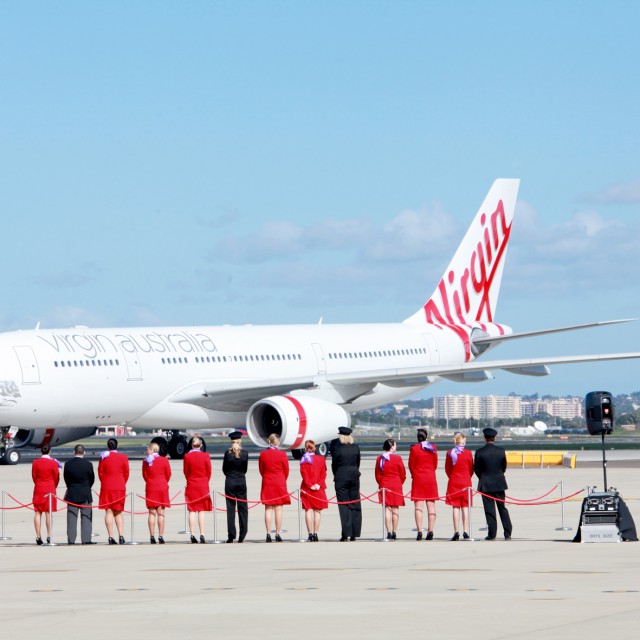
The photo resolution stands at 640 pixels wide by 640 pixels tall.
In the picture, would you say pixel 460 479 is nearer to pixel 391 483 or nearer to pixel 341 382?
pixel 391 483

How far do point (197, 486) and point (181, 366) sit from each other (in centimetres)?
2238

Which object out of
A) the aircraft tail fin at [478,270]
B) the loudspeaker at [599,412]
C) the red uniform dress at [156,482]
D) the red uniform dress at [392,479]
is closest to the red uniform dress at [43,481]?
the red uniform dress at [156,482]

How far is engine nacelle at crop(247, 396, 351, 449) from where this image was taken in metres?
40.2

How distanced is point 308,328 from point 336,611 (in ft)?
119

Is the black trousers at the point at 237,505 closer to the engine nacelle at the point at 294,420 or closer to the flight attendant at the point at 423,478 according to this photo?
the flight attendant at the point at 423,478

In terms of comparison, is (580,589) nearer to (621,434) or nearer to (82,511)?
(82,511)

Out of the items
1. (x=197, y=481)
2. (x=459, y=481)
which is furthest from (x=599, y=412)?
(x=197, y=481)

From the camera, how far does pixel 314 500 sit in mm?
21172

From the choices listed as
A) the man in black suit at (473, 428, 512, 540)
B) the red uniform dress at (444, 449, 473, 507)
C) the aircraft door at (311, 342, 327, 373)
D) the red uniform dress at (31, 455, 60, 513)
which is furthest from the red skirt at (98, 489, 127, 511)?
the aircraft door at (311, 342, 327, 373)

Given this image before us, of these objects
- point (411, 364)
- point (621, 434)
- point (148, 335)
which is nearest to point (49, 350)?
point (148, 335)

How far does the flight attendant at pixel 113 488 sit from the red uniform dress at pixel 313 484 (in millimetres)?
2553

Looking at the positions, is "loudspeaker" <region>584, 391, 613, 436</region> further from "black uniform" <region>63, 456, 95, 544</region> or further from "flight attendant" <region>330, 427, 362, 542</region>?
"black uniform" <region>63, 456, 95, 544</region>

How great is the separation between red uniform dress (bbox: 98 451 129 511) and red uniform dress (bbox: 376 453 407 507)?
3680mm

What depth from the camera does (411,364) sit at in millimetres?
51031
